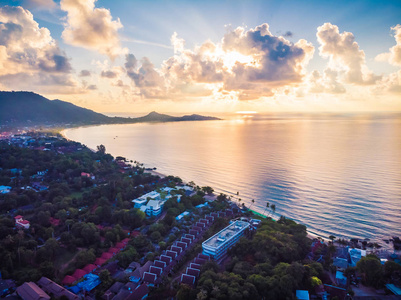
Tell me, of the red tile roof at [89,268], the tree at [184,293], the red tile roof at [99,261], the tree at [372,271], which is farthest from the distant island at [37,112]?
the tree at [372,271]

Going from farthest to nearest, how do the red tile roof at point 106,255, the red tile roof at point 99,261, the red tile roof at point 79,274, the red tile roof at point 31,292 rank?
the red tile roof at point 106,255, the red tile roof at point 99,261, the red tile roof at point 79,274, the red tile roof at point 31,292

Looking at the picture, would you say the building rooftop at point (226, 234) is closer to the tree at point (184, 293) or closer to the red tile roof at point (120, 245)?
the tree at point (184, 293)

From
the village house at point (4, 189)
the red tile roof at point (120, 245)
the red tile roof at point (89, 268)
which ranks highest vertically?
the village house at point (4, 189)

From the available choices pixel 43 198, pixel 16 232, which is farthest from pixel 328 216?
pixel 43 198

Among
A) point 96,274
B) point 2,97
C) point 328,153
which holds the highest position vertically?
point 2,97

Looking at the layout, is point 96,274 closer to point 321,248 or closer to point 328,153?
point 321,248

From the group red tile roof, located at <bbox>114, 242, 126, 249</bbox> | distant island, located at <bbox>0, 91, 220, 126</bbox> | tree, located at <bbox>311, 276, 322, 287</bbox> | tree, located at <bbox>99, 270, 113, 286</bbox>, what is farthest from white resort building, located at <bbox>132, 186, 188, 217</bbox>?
distant island, located at <bbox>0, 91, 220, 126</bbox>

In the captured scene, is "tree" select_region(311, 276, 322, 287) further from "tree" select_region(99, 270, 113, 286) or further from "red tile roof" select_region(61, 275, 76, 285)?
"red tile roof" select_region(61, 275, 76, 285)
